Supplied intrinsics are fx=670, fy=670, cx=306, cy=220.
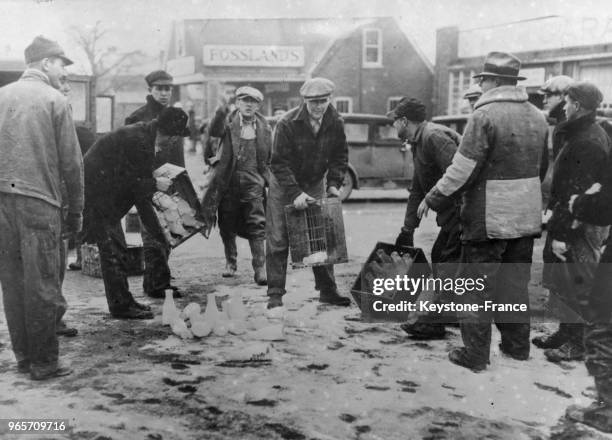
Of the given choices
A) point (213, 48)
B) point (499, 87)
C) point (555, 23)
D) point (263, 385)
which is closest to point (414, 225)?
point (499, 87)

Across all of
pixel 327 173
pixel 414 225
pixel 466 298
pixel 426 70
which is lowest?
pixel 466 298

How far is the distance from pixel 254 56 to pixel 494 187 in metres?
26.2

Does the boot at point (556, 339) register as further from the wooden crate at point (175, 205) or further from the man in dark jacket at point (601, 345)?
the wooden crate at point (175, 205)

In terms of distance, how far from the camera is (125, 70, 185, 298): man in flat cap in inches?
246

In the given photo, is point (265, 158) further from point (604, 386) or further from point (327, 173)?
point (604, 386)

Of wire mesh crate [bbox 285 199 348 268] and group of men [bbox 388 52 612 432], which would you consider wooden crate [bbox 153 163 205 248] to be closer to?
wire mesh crate [bbox 285 199 348 268]

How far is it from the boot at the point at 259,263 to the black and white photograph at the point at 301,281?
0.02 m

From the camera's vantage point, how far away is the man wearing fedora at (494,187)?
4.22m

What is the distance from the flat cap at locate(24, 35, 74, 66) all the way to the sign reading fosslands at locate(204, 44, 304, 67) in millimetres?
25494

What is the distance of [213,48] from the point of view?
28.7m

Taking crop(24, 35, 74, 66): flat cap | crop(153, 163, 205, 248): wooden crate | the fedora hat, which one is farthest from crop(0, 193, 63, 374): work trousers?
the fedora hat

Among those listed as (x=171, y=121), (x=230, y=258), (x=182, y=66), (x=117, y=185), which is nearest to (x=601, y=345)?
(x=171, y=121)

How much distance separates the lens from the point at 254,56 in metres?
29.3

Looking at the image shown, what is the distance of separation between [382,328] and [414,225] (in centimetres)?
85
